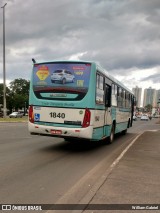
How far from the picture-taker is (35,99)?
12.3 m

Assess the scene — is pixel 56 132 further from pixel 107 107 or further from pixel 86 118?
pixel 107 107

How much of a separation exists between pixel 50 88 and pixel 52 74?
1.73ft

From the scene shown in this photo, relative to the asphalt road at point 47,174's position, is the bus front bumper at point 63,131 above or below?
above

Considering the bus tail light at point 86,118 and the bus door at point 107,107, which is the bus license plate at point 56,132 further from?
the bus door at point 107,107

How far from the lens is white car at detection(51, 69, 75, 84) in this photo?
11781 millimetres

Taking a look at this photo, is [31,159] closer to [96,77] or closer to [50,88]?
[50,88]

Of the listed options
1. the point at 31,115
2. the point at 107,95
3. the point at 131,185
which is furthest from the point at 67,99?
the point at 131,185

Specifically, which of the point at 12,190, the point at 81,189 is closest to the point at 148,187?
the point at 81,189

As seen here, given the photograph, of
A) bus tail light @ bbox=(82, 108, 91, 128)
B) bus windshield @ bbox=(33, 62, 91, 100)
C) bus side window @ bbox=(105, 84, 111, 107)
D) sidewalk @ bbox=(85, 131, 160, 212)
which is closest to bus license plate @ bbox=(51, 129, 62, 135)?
bus tail light @ bbox=(82, 108, 91, 128)

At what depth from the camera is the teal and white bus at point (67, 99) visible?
11.5 metres

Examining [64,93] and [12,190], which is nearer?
[12,190]

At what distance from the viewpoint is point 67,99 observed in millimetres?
11703

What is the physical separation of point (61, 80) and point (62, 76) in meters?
0.15

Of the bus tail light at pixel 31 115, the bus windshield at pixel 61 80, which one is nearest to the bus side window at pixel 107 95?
the bus windshield at pixel 61 80
